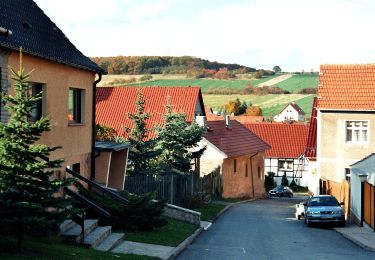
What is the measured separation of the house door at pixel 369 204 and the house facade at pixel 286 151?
131 feet

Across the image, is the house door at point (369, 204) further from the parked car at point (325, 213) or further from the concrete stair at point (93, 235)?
the concrete stair at point (93, 235)

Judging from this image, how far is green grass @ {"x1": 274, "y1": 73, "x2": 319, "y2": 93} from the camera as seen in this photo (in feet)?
370

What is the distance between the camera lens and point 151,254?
52.4 feet

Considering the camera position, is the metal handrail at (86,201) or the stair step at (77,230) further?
the metal handrail at (86,201)

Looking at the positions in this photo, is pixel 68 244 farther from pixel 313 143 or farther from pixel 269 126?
pixel 269 126

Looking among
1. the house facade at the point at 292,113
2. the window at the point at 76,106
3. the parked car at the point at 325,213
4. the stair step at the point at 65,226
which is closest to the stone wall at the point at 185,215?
the window at the point at 76,106

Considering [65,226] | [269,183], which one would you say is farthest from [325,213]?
[269,183]

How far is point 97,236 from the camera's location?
53.7 feet

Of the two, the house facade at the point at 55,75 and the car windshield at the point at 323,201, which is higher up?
the house facade at the point at 55,75

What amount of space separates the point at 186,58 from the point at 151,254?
3797 inches

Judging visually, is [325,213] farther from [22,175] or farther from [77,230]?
[22,175]

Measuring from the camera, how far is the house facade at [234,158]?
4534 cm

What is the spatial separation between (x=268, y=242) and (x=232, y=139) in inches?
1109

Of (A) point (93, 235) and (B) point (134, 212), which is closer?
(A) point (93, 235)
